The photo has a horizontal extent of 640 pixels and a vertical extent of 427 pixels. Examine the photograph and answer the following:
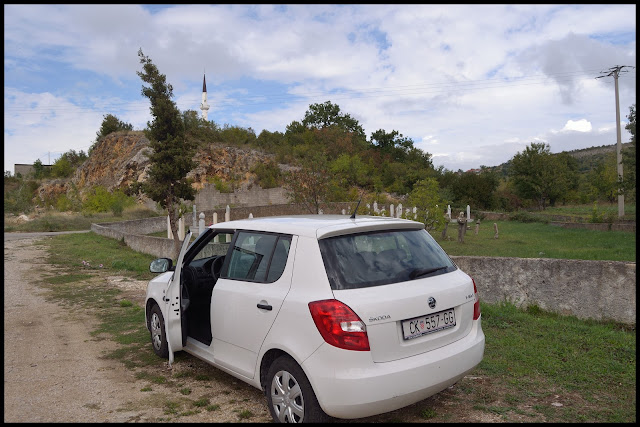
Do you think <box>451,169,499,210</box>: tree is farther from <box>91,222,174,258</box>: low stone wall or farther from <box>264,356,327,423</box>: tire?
<box>264,356,327,423</box>: tire

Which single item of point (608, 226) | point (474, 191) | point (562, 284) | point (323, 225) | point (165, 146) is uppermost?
point (165, 146)

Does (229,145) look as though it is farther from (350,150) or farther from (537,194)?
(537,194)

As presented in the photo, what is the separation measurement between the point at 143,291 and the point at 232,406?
23.1ft

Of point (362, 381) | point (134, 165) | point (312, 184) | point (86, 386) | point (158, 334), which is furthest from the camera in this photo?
point (134, 165)

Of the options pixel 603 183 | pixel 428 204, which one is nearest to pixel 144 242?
pixel 428 204

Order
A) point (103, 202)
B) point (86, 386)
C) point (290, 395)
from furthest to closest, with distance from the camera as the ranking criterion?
point (103, 202) → point (86, 386) → point (290, 395)

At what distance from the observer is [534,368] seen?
504 centimetres

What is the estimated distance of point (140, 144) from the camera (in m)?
65.5

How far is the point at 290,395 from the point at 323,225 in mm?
1339

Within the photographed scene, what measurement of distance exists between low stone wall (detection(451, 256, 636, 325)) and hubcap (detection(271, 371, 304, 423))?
4.82 meters

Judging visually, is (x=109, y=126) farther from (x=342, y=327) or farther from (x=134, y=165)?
(x=342, y=327)

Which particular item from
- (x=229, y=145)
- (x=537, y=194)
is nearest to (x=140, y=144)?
(x=229, y=145)

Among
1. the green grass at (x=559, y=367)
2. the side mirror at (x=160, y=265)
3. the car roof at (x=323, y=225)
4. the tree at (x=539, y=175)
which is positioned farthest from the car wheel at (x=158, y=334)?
the tree at (x=539, y=175)

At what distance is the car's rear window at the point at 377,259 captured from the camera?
142 inches
